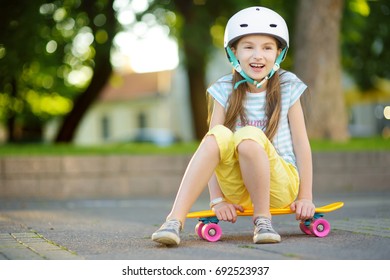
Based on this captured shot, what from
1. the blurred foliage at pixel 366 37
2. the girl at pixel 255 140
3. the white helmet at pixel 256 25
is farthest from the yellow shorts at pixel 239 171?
the blurred foliage at pixel 366 37

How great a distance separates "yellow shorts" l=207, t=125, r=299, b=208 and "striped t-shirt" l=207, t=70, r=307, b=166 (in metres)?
0.12

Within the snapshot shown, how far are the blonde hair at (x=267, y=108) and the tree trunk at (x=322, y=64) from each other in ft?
20.6

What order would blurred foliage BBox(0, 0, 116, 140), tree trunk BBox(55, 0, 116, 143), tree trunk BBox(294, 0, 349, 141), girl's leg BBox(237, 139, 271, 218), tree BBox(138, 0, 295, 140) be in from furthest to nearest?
tree trunk BBox(55, 0, 116, 143)
tree BBox(138, 0, 295, 140)
blurred foliage BBox(0, 0, 116, 140)
tree trunk BBox(294, 0, 349, 141)
girl's leg BBox(237, 139, 271, 218)

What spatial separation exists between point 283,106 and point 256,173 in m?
0.55

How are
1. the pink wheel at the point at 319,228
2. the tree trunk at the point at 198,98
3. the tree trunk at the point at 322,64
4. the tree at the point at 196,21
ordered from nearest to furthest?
1. the pink wheel at the point at 319,228
2. the tree trunk at the point at 322,64
3. the tree at the point at 196,21
4. the tree trunk at the point at 198,98

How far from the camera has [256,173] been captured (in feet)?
12.1

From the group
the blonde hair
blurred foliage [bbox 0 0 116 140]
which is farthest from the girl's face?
blurred foliage [bbox 0 0 116 140]

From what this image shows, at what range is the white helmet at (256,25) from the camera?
4.00 m

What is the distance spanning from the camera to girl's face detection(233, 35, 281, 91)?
4.04 metres

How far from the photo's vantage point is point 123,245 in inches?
149

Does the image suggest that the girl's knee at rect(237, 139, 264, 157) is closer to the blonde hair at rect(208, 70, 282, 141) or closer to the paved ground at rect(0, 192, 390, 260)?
the blonde hair at rect(208, 70, 282, 141)

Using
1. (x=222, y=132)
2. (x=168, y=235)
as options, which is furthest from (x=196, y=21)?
(x=168, y=235)

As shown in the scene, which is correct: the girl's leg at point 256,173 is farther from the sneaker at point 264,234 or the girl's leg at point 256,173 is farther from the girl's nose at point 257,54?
the girl's nose at point 257,54

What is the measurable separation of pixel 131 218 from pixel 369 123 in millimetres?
31193
